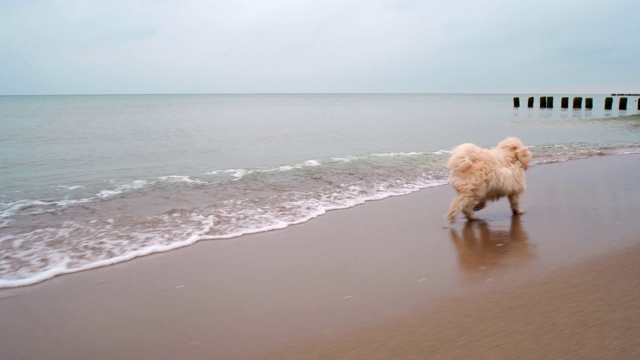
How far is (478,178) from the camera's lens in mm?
5836

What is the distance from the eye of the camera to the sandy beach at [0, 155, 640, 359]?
2900 mm

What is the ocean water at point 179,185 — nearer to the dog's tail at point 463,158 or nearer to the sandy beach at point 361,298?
the sandy beach at point 361,298

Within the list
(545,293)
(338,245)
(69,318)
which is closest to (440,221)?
(338,245)

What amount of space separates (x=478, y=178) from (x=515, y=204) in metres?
1.00

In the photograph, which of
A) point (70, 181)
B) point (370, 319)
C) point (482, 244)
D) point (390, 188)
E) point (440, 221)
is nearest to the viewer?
point (370, 319)

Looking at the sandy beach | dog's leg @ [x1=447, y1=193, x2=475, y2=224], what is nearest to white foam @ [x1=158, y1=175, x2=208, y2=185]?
the sandy beach

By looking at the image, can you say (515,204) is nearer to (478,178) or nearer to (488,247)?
(478,178)

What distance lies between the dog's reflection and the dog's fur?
1.00 ft

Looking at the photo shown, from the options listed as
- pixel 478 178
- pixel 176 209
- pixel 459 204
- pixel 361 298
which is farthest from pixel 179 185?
pixel 361 298

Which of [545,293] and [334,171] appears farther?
[334,171]

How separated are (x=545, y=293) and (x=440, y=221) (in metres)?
2.66

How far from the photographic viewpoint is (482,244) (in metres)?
5.10

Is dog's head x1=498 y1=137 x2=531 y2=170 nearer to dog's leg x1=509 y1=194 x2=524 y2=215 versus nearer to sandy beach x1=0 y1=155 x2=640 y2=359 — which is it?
dog's leg x1=509 y1=194 x2=524 y2=215

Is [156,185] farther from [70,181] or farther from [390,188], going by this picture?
[390,188]
